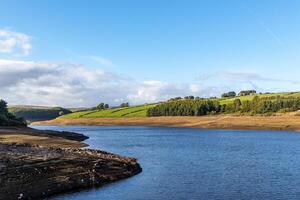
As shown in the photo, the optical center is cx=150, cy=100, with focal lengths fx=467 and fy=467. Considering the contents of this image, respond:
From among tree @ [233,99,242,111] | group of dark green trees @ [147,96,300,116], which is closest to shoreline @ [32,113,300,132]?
group of dark green trees @ [147,96,300,116]

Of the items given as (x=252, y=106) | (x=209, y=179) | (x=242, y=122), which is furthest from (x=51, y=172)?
(x=252, y=106)

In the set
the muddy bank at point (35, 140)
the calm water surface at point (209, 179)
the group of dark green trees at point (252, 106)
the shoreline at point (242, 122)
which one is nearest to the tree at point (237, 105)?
the group of dark green trees at point (252, 106)

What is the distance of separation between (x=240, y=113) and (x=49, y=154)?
136 meters

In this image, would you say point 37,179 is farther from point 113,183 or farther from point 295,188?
point 295,188

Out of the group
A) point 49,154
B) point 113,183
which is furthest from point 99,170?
point 49,154

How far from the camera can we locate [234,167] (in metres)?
54.2

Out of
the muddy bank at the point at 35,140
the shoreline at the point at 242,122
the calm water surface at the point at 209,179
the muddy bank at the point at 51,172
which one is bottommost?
the calm water surface at the point at 209,179

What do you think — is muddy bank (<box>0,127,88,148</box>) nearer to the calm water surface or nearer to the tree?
the calm water surface

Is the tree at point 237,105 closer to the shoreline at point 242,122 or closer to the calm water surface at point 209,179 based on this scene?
the shoreline at point 242,122

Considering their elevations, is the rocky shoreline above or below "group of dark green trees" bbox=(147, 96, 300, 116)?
below

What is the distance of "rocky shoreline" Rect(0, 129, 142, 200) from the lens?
37.5 m

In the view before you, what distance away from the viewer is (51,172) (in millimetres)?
42875

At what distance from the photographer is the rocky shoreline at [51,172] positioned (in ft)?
123

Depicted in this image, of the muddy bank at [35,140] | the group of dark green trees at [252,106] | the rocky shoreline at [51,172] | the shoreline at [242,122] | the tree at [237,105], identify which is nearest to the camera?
the rocky shoreline at [51,172]
